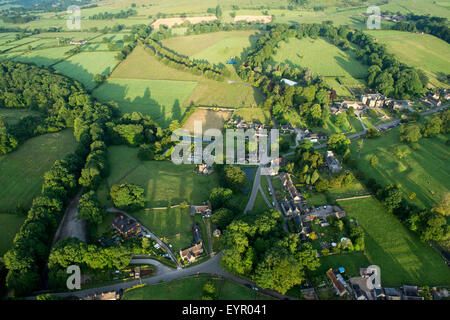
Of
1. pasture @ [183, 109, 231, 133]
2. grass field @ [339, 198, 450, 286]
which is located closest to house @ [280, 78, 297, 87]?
pasture @ [183, 109, 231, 133]

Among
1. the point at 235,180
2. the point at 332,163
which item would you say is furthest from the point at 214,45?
the point at 235,180

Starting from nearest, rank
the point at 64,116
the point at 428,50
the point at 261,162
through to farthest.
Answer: the point at 261,162 < the point at 64,116 < the point at 428,50

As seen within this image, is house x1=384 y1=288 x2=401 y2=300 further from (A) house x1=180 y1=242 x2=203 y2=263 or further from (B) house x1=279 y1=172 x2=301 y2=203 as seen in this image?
(A) house x1=180 y1=242 x2=203 y2=263

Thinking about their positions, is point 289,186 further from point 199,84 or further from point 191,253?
point 199,84

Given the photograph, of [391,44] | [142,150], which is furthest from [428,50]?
[142,150]

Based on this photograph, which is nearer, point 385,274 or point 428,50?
point 385,274

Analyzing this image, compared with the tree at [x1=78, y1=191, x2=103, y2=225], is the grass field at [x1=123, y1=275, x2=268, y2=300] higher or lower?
lower

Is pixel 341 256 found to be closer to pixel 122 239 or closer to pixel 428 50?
pixel 122 239

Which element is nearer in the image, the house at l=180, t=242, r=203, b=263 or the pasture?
the house at l=180, t=242, r=203, b=263

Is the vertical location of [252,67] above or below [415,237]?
above
